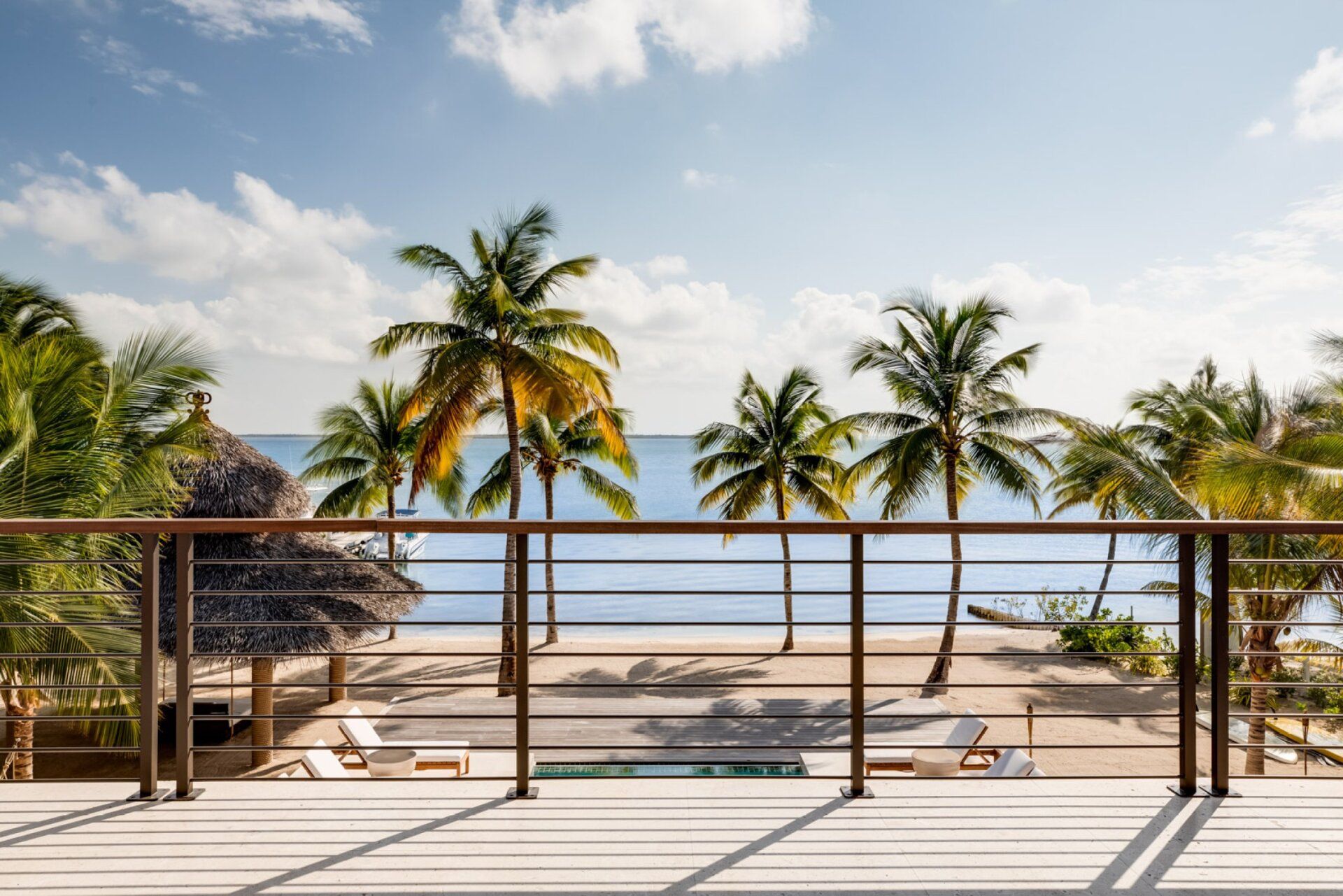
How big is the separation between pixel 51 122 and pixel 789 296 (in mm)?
34208

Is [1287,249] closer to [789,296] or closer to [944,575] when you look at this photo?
[944,575]

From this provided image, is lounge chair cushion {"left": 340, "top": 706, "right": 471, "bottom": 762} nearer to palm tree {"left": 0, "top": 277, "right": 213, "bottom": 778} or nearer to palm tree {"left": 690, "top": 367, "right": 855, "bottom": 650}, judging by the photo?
palm tree {"left": 0, "top": 277, "right": 213, "bottom": 778}

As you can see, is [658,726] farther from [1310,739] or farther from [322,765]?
[1310,739]

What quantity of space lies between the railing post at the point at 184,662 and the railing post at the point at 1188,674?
3409 millimetres

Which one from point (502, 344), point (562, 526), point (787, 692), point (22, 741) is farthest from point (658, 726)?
point (562, 526)

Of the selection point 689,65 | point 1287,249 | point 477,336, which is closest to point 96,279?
point 477,336

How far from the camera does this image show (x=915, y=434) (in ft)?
48.3

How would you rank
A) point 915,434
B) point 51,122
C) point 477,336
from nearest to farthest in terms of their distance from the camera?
point 477,336 → point 915,434 → point 51,122

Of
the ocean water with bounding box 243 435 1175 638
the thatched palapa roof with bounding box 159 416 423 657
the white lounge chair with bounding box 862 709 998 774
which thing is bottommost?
the ocean water with bounding box 243 435 1175 638

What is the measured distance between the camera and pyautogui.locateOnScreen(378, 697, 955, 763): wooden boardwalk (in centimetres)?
902

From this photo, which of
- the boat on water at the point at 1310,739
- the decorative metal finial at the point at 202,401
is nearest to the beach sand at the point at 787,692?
the boat on water at the point at 1310,739

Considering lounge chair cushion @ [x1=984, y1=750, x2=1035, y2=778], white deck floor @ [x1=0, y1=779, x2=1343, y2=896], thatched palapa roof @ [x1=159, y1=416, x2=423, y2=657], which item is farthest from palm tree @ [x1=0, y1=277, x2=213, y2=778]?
lounge chair cushion @ [x1=984, y1=750, x2=1035, y2=778]

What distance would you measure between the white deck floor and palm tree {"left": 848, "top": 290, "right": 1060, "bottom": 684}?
12358 mm

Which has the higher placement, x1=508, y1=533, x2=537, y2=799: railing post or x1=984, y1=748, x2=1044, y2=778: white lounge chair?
x1=508, y1=533, x2=537, y2=799: railing post
